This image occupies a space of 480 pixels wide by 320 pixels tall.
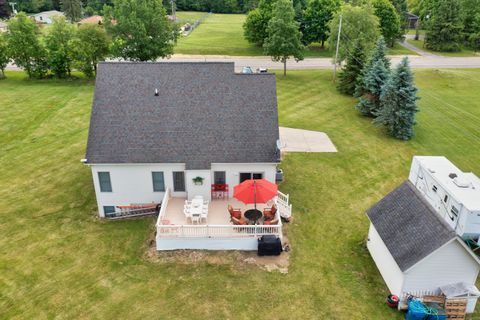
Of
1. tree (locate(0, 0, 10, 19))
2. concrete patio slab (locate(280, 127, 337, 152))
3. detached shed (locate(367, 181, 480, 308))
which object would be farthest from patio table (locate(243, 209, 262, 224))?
tree (locate(0, 0, 10, 19))

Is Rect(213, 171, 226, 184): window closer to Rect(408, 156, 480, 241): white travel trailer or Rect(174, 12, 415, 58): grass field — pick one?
Rect(408, 156, 480, 241): white travel trailer

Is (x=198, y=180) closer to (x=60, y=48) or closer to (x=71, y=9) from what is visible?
(x=60, y=48)

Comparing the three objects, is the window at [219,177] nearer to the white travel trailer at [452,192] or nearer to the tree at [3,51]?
the white travel trailer at [452,192]

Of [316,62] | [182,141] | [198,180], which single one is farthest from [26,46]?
[316,62]

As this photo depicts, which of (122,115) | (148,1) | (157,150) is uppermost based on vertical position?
(148,1)

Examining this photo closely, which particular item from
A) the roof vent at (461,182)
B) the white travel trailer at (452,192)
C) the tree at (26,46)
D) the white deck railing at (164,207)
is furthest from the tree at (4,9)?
the roof vent at (461,182)

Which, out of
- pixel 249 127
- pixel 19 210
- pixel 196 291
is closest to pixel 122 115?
pixel 249 127

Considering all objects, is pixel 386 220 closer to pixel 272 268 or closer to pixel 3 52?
pixel 272 268
